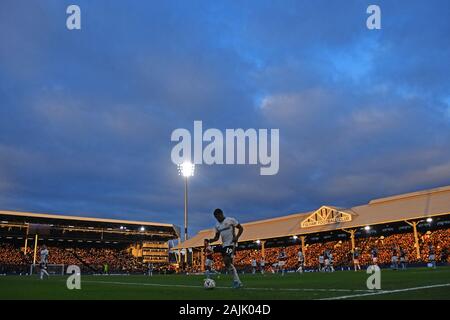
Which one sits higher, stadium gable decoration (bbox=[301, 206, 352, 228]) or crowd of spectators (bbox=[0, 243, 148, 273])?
stadium gable decoration (bbox=[301, 206, 352, 228])

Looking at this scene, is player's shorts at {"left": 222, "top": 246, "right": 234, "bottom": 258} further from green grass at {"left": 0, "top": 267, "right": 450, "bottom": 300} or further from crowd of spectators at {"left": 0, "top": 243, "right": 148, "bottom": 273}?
crowd of spectators at {"left": 0, "top": 243, "right": 148, "bottom": 273}

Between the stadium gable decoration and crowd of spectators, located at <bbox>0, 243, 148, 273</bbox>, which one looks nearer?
the stadium gable decoration

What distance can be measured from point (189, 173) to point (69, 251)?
1241 inches

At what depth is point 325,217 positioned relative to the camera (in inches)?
1955

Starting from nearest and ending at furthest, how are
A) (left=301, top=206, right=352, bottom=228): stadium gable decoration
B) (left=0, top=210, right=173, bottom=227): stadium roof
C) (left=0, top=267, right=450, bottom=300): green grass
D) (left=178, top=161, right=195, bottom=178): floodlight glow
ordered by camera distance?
1. (left=0, top=267, right=450, bottom=300): green grass
2. (left=301, top=206, right=352, bottom=228): stadium gable decoration
3. (left=178, top=161, right=195, bottom=178): floodlight glow
4. (left=0, top=210, right=173, bottom=227): stadium roof

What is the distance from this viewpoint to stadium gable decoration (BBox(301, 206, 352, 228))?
47.3 meters

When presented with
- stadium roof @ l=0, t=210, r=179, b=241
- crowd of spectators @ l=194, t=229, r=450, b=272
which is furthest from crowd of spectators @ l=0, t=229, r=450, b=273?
stadium roof @ l=0, t=210, r=179, b=241

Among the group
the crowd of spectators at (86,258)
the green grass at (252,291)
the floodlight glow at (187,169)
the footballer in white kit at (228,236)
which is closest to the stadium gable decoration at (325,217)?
the floodlight glow at (187,169)

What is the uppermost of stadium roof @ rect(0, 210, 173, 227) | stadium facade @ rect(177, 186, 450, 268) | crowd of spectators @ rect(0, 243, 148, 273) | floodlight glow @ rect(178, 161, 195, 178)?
floodlight glow @ rect(178, 161, 195, 178)

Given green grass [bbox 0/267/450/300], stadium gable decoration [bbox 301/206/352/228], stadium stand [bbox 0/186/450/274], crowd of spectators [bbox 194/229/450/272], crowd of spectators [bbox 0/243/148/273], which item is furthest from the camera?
crowd of spectators [bbox 0/243/148/273]

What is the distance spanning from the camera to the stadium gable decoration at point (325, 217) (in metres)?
47.3
